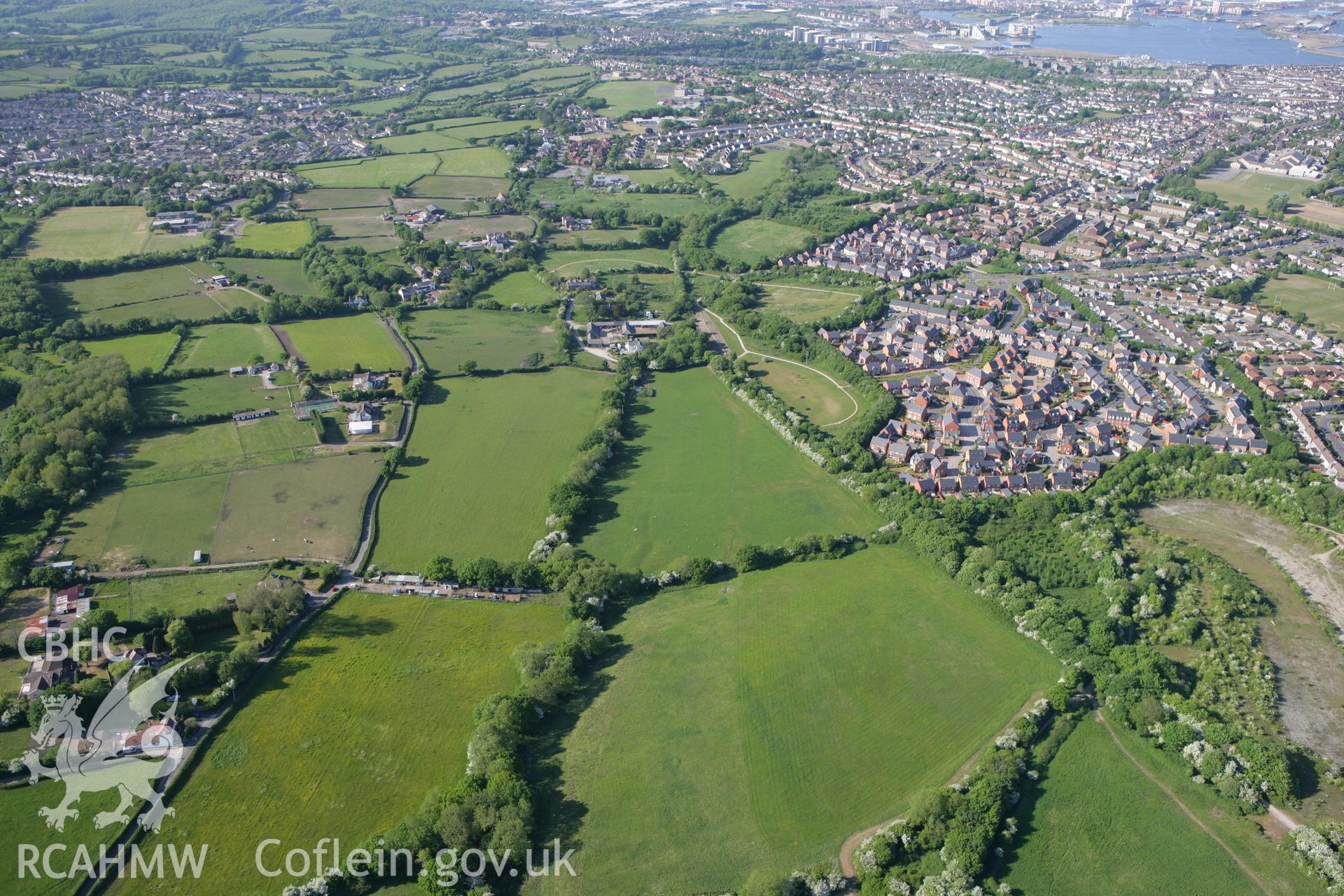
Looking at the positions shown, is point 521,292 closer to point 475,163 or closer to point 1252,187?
point 475,163

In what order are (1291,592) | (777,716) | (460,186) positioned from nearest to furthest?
(777,716)
(1291,592)
(460,186)

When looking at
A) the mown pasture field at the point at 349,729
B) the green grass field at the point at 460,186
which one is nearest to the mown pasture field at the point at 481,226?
the green grass field at the point at 460,186

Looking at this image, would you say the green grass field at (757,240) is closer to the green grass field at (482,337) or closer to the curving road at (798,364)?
the curving road at (798,364)

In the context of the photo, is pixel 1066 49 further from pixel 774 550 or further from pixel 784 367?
pixel 774 550

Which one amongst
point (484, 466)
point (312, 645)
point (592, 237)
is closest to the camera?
point (312, 645)

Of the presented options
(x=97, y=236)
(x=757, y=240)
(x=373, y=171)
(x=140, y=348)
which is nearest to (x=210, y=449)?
(x=140, y=348)

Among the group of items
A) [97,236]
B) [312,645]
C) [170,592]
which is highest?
[97,236]
